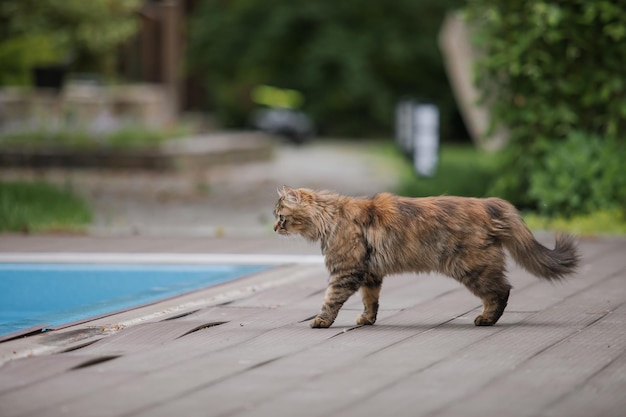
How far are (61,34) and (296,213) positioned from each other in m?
18.3

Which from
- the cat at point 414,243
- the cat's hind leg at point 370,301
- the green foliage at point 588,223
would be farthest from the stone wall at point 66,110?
the cat's hind leg at point 370,301

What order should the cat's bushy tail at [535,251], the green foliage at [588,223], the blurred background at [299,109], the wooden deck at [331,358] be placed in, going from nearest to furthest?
1. the wooden deck at [331,358]
2. the cat's bushy tail at [535,251]
3. the green foliage at [588,223]
4. the blurred background at [299,109]

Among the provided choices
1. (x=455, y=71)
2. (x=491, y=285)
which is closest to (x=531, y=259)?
(x=491, y=285)

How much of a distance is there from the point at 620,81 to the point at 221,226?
4.79m

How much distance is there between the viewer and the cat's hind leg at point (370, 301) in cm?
724

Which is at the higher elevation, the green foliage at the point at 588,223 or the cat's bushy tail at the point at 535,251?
the cat's bushy tail at the point at 535,251

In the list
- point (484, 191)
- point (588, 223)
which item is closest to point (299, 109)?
point (484, 191)

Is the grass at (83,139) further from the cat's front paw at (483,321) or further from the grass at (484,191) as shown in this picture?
the cat's front paw at (483,321)

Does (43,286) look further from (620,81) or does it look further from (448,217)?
(620,81)

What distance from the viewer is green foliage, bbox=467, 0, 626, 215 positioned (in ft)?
40.3

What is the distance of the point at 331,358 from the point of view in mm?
6156

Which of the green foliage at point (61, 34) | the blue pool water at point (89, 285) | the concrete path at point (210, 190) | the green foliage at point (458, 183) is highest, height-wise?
the green foliage at point (61, 34)

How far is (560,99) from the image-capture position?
1286cm

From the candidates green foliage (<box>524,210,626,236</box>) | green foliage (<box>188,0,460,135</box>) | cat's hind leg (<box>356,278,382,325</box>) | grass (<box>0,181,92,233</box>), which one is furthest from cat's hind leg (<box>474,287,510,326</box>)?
green foliage (<box>188,0,460,135</box>)
